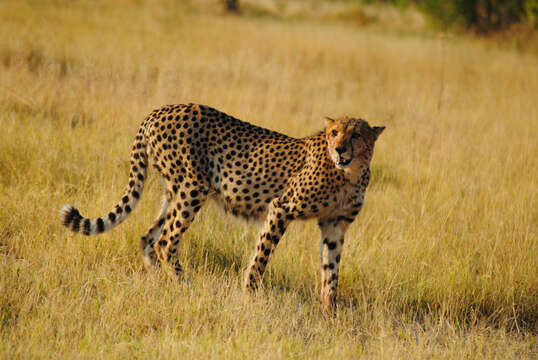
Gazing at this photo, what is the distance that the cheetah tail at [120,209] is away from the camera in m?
3.06

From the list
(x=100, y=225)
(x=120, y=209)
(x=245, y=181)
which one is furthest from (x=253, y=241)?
(x=100, y=225)

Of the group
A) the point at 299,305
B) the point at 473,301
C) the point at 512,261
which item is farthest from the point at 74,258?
the point at 512,261

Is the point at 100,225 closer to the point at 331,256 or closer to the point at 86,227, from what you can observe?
the point at 86,227

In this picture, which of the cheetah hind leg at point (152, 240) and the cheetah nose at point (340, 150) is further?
the cheetah hind leg at point (152, 240)

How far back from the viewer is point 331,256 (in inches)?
131

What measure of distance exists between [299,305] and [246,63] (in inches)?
233

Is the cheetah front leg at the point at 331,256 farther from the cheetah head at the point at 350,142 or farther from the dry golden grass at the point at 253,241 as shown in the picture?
the cheetah head at the point at 350,142

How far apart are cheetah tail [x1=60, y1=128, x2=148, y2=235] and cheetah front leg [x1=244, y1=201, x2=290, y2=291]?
770 mm

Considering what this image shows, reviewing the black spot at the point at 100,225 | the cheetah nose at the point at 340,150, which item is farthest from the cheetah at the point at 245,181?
the cheetah nose at the point at 340,150

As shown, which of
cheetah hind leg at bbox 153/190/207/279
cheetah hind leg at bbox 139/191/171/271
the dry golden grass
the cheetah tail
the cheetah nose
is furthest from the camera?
cheetah hind leg at bbox 139/191/171/271

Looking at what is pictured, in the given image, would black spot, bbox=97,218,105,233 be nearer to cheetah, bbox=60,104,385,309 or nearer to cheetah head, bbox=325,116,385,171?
cheetah, bbox=60,104,385,309

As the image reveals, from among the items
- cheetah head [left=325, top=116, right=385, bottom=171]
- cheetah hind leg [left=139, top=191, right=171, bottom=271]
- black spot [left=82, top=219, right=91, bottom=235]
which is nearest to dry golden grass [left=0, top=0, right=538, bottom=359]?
cheetah hind leg [left=139, top=191, right=171, bottom=271]

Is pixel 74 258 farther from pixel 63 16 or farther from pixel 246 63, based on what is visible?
pixel 63 16

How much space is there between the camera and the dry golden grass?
281 centimetres
